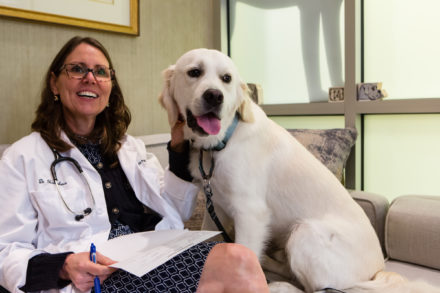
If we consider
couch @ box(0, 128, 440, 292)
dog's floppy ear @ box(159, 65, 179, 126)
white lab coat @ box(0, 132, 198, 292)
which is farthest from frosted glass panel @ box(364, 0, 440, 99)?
white lab coat @ box(0, 132, 198, 292)

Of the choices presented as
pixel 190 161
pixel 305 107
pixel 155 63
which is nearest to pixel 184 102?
pixel 190 161

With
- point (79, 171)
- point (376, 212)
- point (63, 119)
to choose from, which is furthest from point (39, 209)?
point (376, 212)

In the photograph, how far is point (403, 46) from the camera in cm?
218

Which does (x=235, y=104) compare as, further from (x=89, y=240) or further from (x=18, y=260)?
(x=18, y=260)

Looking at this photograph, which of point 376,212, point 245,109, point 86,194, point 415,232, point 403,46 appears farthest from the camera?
point 403,46

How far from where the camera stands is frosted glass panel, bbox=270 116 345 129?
246cm

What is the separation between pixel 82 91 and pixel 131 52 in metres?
1.04

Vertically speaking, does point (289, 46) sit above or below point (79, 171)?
above

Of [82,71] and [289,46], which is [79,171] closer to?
[82,71]

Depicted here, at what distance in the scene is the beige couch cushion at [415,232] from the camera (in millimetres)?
1451

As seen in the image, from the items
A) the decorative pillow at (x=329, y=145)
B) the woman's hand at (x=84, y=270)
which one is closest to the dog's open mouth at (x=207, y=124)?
the woman's hand at (x=84, y=270)

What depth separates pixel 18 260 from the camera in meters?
0.94

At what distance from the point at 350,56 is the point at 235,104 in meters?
1.21

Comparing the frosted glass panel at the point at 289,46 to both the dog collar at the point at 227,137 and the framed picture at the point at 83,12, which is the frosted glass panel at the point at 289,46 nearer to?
the framed picture at the point at 83,12
